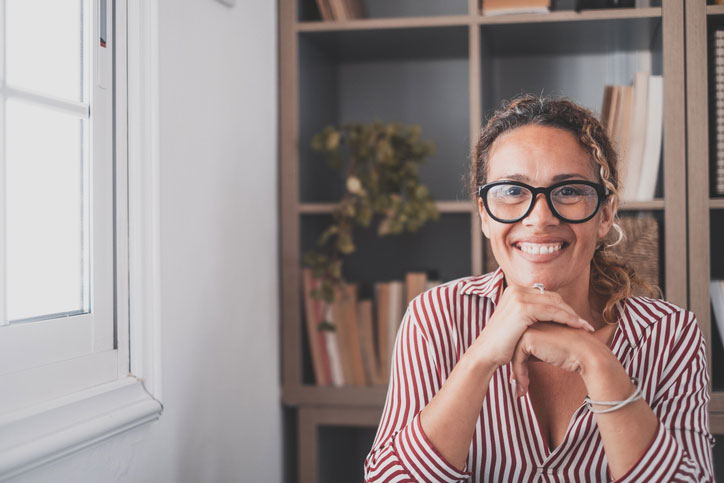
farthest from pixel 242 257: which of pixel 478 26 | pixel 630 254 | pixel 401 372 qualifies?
pixel 630 254

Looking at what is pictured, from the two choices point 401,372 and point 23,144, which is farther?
point 401,372

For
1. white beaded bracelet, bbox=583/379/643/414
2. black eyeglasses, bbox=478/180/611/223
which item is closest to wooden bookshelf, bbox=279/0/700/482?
black eyeglasses, bbox=478/180/611/223

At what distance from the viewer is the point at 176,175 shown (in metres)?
1.27

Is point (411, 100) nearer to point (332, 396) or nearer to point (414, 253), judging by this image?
point (414, 253)

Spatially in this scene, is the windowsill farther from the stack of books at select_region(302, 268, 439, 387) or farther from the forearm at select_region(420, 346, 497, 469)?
the stack of books at select_region(302, 268, 439, 387)

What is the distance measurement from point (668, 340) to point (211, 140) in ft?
3.20

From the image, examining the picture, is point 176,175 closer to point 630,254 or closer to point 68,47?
point 68,47

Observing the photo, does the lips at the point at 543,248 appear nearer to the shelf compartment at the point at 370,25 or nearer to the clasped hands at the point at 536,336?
the clasped hands at the point at 536,336

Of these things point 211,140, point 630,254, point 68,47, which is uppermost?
point 68,47

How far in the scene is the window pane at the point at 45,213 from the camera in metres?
0.96

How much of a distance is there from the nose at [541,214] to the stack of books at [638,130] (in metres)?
0.67

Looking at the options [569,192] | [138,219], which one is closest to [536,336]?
[569,192]

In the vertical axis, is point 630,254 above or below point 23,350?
above

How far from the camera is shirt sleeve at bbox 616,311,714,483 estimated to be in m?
1.00
